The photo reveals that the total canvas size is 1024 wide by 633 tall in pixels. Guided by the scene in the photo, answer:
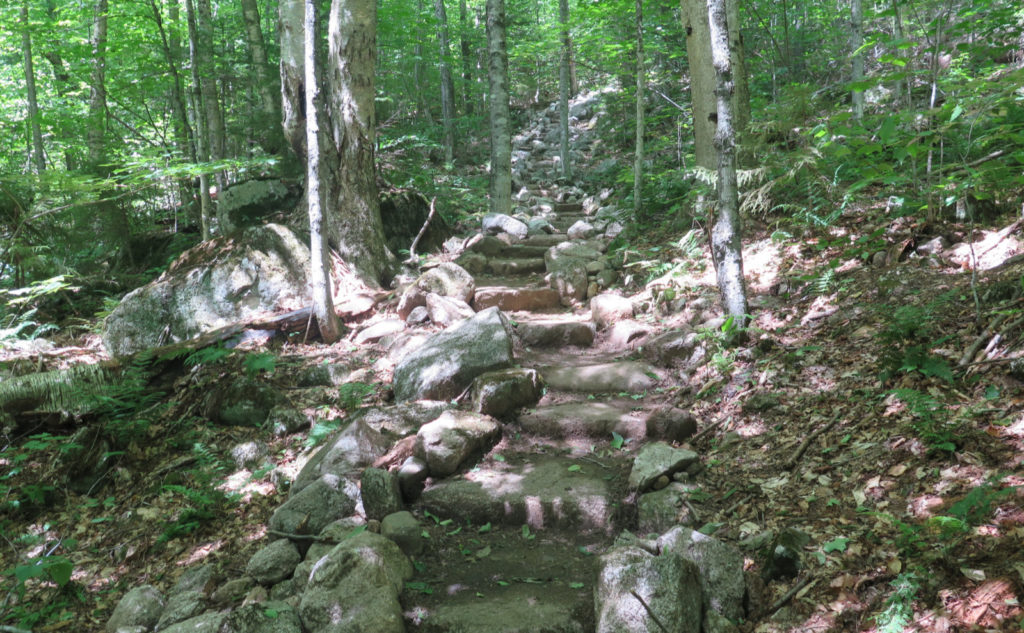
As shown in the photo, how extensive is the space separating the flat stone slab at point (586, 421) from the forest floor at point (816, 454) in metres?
0.45

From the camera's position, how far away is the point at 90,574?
4.08 meters

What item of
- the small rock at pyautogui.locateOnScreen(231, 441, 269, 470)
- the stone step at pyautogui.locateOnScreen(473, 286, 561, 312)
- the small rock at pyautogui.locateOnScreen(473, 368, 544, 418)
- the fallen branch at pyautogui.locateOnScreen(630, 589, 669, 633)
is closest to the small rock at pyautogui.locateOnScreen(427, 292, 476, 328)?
the stone step at pyautogui.locateOnScreen(473, 286, 561, 312)

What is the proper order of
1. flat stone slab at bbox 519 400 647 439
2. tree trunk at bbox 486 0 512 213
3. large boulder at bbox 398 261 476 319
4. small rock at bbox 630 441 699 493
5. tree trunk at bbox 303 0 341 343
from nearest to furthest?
small rock at bbox 630 441 699 493 → flat stone slab at bbox 519 400 647 439 → tree trunk at bbox 303 0 341 343 → large boulder at bbox 398 261 476 319 → tree trunk at bbox 486 0 512 213

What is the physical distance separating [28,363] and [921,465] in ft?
26.0

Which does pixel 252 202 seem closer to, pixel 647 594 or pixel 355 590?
pixel 355 590

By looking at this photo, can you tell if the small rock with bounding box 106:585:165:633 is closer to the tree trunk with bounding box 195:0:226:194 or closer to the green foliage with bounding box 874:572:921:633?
the green foliage with bounding box 874:572:921:633

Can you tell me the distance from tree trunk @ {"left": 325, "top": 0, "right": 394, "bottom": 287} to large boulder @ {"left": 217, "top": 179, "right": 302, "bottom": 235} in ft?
6.35

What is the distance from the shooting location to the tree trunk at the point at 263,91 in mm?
10633

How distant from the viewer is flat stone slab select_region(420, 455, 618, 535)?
3793 millimetres

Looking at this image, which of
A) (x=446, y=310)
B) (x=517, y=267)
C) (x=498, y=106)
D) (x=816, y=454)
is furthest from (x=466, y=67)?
(x=816, y=454)

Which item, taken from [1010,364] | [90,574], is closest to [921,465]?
[1010,364]

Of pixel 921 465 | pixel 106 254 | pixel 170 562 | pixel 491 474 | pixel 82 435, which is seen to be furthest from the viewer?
pixel 106 254

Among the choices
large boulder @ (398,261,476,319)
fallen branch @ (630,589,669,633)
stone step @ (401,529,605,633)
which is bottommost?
stone step @ (401,529,605,633)

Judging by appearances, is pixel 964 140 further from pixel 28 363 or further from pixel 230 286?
pixel 28 363
